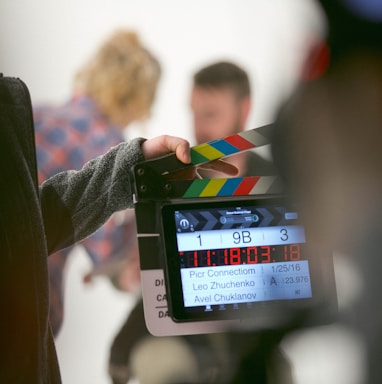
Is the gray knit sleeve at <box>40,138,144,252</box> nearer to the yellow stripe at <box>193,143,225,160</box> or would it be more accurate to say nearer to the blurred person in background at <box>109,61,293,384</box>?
the yellow stripe at <box>193,143,225,160</box>

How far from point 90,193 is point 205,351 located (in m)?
0.61

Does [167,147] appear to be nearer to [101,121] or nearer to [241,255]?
[241,255]

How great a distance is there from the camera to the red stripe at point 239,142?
1.11 meters

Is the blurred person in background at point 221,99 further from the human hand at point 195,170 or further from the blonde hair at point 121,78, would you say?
the human hand at point 195,170

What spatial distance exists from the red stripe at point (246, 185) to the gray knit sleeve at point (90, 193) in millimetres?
198

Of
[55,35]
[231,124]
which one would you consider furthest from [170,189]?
[55,35]

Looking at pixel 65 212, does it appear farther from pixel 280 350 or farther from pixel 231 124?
pixel 280 350

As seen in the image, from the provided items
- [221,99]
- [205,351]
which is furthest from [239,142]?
[205,351]

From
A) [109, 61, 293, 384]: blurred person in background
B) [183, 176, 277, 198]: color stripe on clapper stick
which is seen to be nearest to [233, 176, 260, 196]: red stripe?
[183, 176, 277, 198]: color stripe on clapper stick

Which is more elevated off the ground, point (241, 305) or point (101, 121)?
point (101, 121)

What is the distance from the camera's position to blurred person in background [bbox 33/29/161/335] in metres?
1.37

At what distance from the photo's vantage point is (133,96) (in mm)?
1493

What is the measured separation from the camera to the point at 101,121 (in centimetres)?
146

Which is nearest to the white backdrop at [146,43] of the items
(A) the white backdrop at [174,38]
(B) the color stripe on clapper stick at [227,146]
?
(A) the white backdrop at [174,38]
